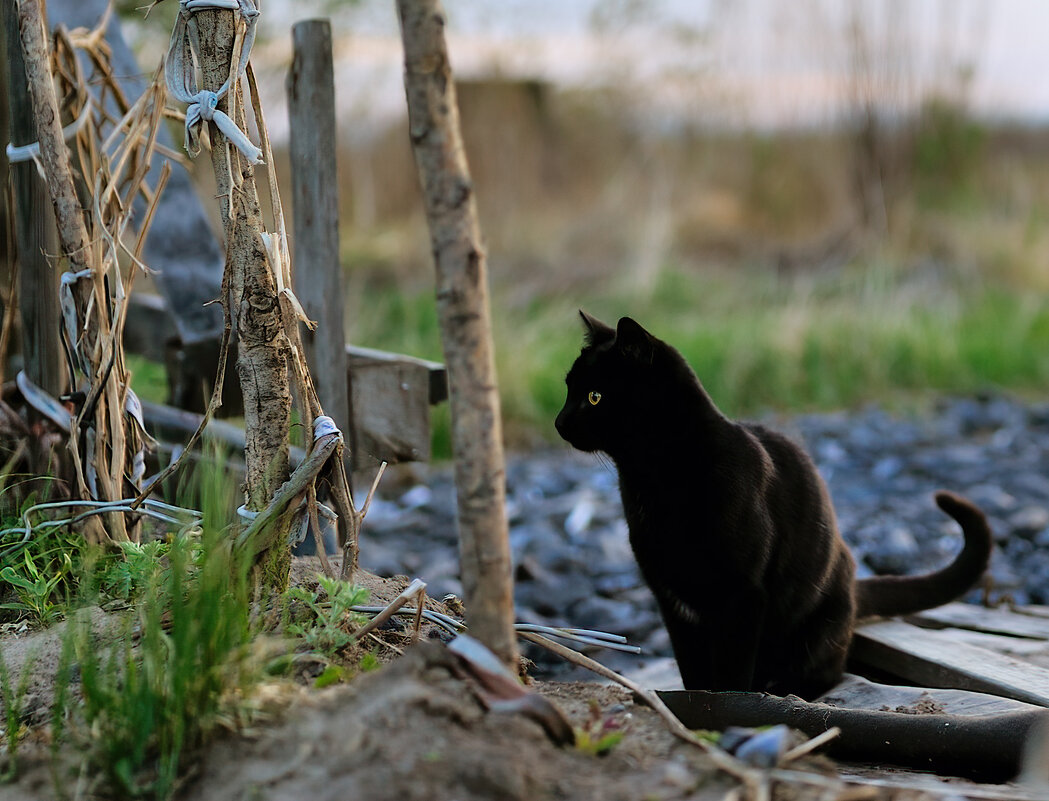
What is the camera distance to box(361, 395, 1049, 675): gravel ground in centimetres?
335

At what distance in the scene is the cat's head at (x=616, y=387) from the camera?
2174mm

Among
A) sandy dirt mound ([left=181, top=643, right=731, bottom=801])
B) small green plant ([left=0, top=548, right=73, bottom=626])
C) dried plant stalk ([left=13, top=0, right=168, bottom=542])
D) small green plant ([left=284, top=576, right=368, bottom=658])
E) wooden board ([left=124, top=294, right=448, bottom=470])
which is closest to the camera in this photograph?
sandy dirt mound ([left=181, top=643, right=731, bottom=801])

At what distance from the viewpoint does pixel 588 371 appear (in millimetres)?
2248

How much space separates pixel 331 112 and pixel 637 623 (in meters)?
1.82

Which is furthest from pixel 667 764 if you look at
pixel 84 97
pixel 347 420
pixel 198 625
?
pixel 84 97

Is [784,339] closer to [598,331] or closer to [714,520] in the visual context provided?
[598,331]

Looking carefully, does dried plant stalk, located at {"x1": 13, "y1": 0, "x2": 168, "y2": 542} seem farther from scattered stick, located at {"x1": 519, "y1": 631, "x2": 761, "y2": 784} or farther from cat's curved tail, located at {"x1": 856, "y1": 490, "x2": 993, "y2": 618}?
cat's curved tail, located at {"x1": 856, "y1": 490, "x2": 993, "y2": 618}

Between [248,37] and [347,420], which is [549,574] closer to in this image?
[347,420]

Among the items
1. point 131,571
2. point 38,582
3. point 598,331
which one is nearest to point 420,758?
point 131,571

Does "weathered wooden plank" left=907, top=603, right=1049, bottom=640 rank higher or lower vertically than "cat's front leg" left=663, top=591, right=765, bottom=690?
lower

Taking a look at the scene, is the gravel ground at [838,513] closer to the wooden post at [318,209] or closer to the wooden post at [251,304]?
the wooden post at [318,209]

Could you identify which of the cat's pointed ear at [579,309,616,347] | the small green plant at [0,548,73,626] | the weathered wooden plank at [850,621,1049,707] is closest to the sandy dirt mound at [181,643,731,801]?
the small green plant at [0,548,73,626]

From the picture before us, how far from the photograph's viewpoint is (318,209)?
2588mm

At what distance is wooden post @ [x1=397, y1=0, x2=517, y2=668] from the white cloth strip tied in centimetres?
44
